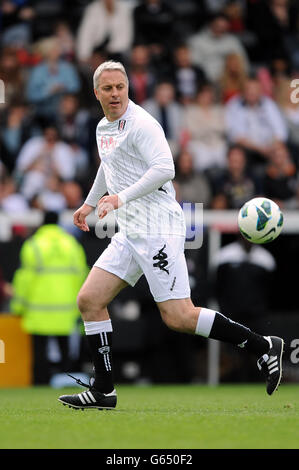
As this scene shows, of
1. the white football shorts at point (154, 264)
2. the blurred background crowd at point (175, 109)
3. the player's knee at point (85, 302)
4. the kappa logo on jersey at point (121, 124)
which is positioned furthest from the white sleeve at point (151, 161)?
the blurred background crowd at point (175, 109)

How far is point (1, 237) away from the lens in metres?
13.6

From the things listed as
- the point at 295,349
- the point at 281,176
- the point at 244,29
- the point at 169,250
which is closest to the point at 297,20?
the point at 244,29

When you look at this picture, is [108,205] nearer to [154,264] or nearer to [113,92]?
[154,264]

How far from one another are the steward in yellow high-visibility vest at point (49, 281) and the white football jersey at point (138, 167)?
480 centimetres

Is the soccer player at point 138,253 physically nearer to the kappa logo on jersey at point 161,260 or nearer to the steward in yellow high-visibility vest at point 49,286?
the kappa logo on jersey at point 161,260

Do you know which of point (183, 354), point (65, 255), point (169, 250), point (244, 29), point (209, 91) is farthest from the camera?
point (244, 29)

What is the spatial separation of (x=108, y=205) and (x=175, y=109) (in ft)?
27.5

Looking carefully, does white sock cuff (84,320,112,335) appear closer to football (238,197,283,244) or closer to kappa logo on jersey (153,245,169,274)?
kappa logo on jersey (153,245,169,274)

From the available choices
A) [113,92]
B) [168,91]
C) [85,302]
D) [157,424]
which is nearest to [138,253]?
[85,302]

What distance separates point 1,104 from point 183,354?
15.8 ft

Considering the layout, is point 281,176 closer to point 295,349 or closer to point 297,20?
point 295,349

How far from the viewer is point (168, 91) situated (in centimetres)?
1511

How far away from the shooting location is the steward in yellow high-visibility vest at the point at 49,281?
12398mm

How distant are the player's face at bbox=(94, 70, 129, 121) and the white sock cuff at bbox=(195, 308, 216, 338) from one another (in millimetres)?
1487
